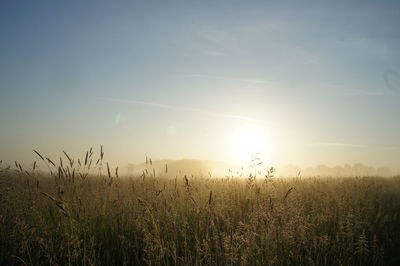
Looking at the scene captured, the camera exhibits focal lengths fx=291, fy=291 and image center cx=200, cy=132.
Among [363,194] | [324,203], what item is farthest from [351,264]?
[363,194]

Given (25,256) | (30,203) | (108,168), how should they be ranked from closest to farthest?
(25,256)
(108,168)
(30,203)

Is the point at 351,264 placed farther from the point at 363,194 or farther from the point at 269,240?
the point at 363,194

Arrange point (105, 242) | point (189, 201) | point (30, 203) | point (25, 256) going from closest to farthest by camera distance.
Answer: point (25, 256), point (105, 242), point (30, 203), point (189, 201)

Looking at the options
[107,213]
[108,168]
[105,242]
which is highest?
[108,168]

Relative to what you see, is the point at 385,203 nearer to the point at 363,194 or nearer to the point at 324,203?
the point at 363,194

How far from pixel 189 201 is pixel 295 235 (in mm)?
2661

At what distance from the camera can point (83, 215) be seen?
4078 millimetres

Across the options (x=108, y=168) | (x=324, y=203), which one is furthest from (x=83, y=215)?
(x=324, y=203)

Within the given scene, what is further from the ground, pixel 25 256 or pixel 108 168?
pixel 108 168

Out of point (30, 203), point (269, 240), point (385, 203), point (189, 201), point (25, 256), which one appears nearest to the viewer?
point (269, 240)

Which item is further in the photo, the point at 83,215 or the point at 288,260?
the point at 83,215

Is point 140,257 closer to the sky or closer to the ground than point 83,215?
closer to the ground

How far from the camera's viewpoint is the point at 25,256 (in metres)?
3.56

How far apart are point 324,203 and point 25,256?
558cm
